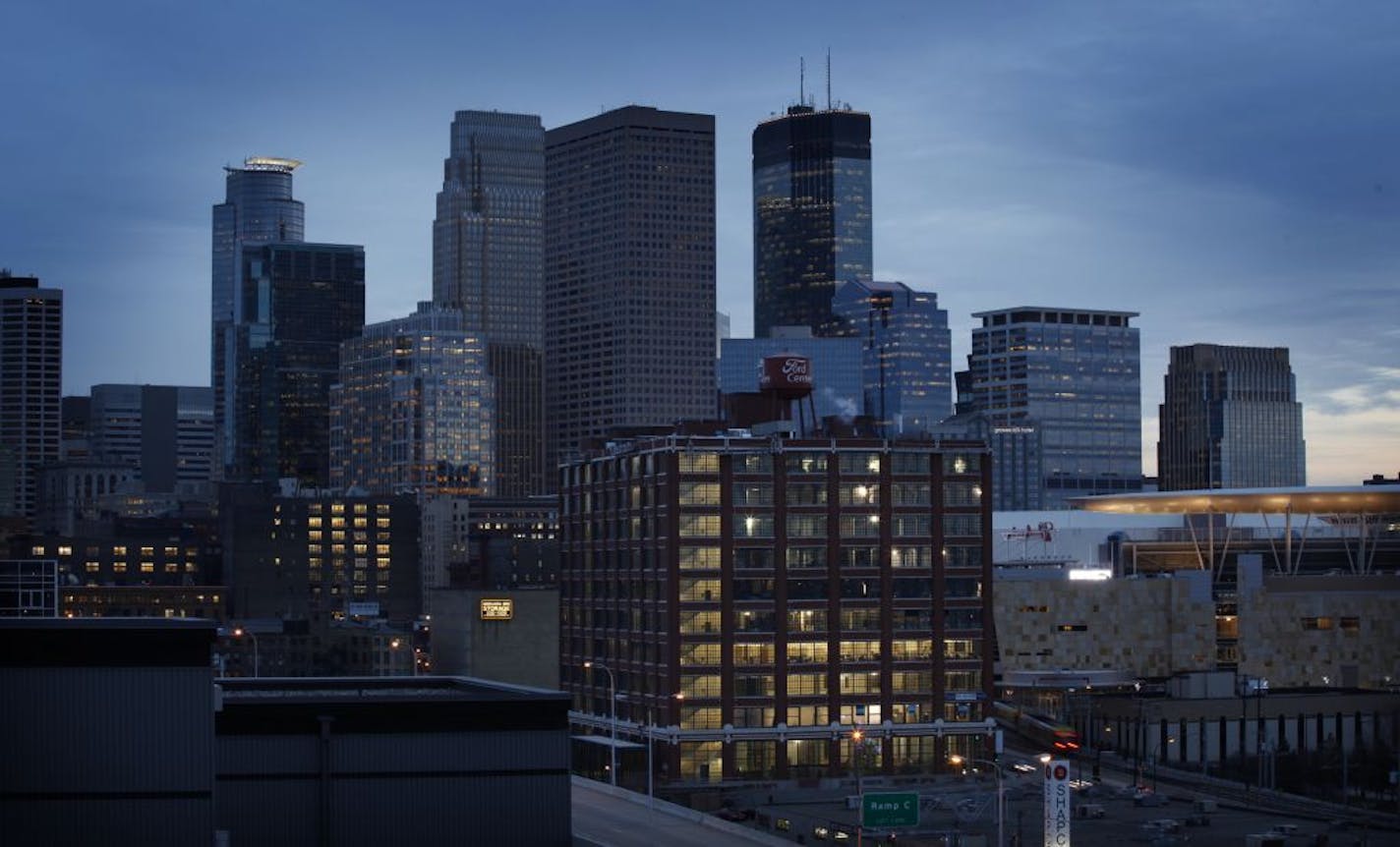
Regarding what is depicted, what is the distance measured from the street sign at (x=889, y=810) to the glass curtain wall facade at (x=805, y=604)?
7165 cm

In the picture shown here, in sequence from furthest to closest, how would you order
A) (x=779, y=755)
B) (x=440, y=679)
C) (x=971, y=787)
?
1. (x=779, y=755)
2. (x=971, y=787)
3. (x=440, y=679)

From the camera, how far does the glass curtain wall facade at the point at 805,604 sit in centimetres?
18850

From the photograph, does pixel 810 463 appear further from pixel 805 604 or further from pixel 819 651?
pixel 819 651

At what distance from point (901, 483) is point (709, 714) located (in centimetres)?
2675

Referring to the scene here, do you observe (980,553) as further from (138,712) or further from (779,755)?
(138,712)

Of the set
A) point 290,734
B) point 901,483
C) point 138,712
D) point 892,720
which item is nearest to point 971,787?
point 892,720

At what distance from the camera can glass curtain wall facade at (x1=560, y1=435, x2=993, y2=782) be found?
188 meters

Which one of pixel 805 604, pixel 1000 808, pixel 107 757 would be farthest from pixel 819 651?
pixel 107 757

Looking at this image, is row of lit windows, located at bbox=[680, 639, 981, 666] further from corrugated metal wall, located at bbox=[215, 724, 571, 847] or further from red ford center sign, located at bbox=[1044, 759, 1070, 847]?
corrugated metal wall, located at bbox=[215, 724, 571, 847]

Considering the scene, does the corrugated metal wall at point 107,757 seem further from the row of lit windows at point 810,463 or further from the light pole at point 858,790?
A: the row of lit windows at point 810,463

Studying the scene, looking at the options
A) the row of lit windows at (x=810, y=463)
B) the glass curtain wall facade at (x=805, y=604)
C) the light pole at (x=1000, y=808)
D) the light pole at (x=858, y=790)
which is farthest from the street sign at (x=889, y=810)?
the row of lit windows at (x=810, y=463)

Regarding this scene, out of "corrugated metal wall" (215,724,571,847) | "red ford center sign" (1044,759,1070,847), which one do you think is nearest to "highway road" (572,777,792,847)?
"red ford center sign" (1044,759,1070,847)

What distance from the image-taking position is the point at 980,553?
646ft

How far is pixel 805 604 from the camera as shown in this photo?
191 m
